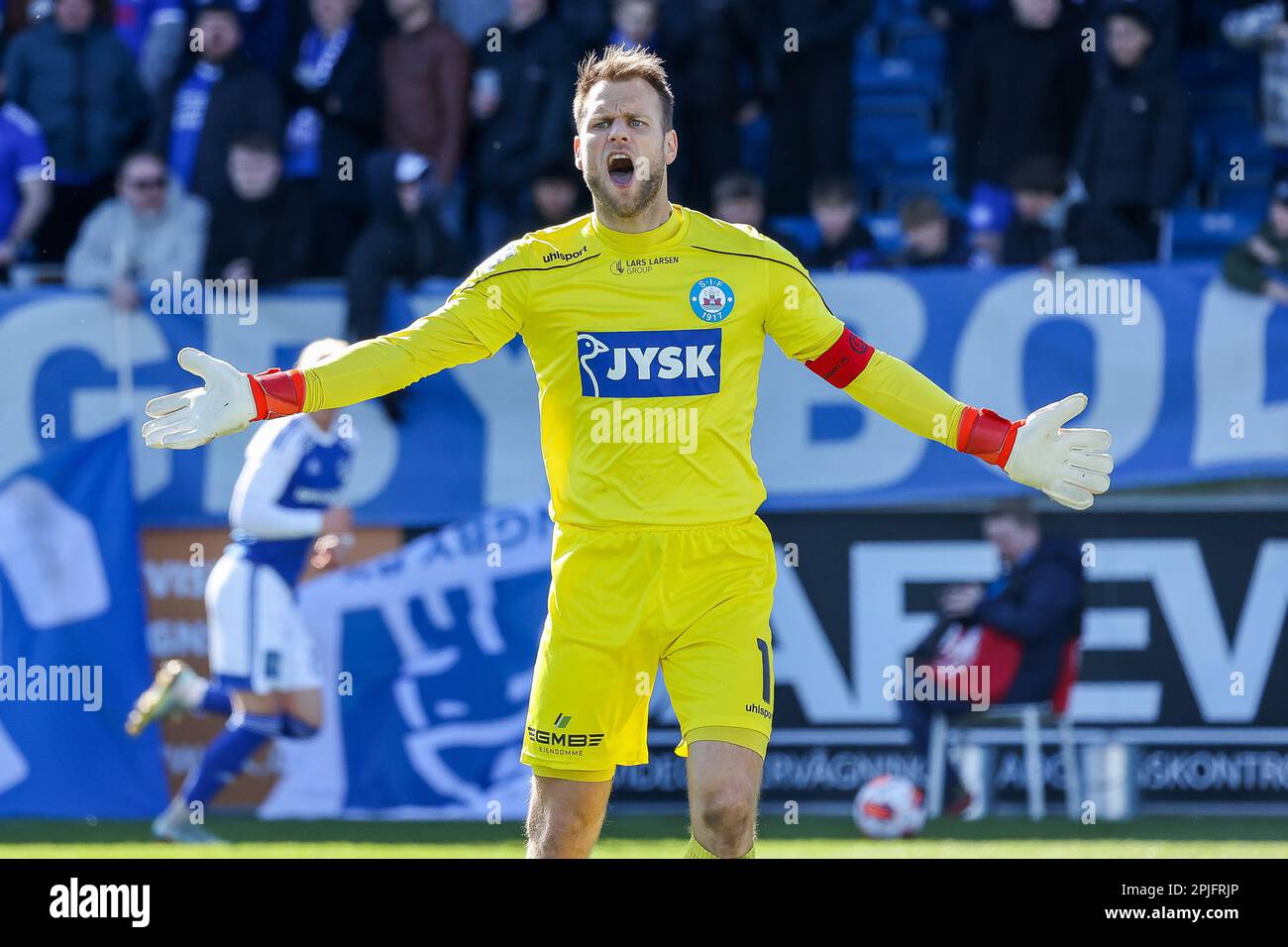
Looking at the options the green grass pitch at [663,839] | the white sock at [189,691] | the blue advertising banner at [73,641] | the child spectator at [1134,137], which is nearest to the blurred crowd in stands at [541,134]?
the child spectator at [1134,137]

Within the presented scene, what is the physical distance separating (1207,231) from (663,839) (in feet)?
15.9

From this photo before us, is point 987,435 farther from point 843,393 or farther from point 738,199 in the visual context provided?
point 738,199

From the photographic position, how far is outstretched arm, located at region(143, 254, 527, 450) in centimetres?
538

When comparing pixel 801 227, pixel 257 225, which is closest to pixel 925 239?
pixel 801 227

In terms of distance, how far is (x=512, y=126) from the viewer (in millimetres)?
11094

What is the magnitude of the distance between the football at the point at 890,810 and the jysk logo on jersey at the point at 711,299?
13.8ft

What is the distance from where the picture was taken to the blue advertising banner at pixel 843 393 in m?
10.0

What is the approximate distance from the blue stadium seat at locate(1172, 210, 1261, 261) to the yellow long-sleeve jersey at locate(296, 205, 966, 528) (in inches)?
240

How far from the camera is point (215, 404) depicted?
5.38 meters

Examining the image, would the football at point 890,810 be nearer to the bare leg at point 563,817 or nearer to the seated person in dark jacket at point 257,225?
the bare leg at point 563,817

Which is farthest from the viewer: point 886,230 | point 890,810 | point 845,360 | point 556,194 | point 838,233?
point 886,230

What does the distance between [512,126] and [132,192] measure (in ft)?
6.92
